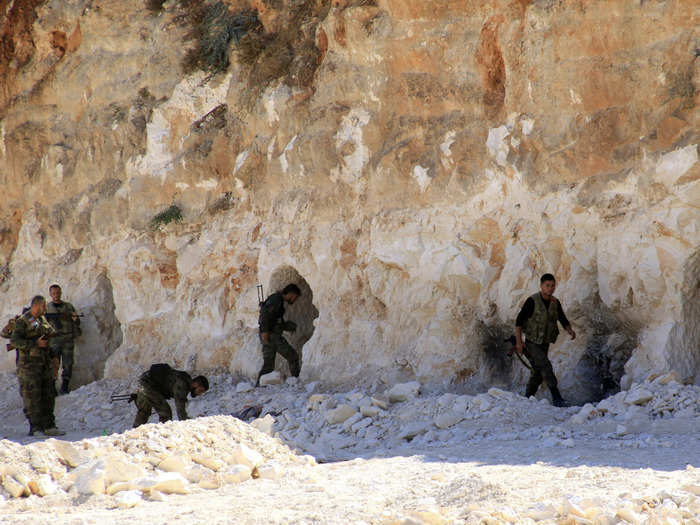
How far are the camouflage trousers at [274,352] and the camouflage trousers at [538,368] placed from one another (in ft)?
11.0

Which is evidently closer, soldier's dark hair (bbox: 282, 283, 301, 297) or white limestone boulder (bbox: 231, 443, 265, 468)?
white limestone boulder (bbox: 231, 443, 265, 468)

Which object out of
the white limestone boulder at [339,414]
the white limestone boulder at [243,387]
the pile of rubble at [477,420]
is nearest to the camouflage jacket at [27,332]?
the white limestone boulder at [243,387]

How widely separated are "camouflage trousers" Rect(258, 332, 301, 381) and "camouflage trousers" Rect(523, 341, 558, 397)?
3.34 meters

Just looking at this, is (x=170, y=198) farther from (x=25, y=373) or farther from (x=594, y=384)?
(x=594, y=384)

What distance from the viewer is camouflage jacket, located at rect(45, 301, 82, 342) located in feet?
42.3

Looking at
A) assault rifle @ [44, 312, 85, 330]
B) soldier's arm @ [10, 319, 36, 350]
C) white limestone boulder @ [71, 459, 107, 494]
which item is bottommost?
white limestone boulder @ [71, 459, 107, 494]

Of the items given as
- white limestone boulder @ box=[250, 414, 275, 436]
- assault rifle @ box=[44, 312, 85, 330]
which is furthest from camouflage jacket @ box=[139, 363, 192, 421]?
assault rifle @ box=[44, 312, 85, 330]

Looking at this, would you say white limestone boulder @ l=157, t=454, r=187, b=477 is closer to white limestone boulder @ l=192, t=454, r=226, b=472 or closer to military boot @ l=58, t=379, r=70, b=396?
white limestone boulder @ l=192, t=454, r=226, b=472

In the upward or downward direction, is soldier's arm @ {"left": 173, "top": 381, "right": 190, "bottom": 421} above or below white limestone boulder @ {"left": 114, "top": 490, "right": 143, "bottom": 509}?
above

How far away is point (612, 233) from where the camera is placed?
808cm

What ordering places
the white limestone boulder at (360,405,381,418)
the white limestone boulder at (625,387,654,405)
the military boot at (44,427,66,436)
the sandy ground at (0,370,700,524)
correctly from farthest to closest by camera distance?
the military boot at (44,427,66,436), the white limestone boulder at (360,405,381,418), the white limestone boulder at (625,387,654,405), the sandy ground at (0,370,700,524)

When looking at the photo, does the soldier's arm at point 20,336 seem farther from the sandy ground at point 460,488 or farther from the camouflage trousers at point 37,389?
the sandy ground at point 460,488

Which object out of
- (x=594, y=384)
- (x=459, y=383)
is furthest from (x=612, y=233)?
(x=459, y=383)

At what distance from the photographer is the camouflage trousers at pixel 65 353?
12828 mm
